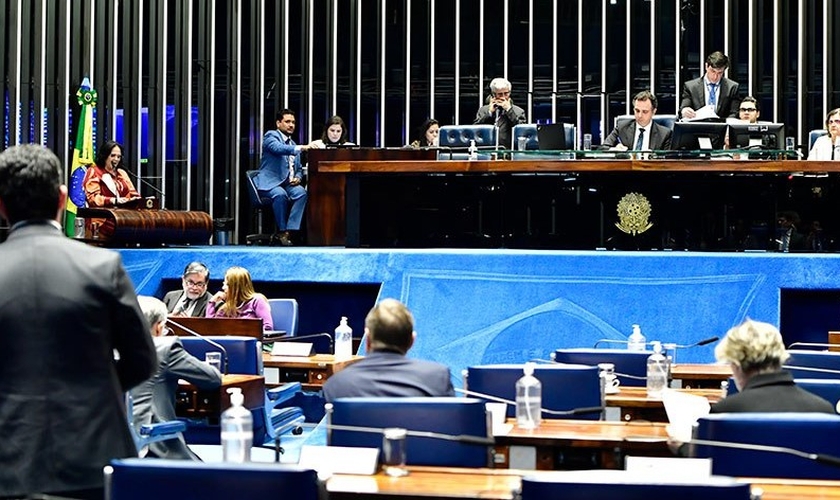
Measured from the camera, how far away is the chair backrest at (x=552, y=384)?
520cm

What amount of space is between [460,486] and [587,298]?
21.4 feet

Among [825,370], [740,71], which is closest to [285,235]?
[740,71]

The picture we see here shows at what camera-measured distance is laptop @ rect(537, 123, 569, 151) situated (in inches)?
433

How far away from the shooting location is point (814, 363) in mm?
5926

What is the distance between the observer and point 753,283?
380 inches

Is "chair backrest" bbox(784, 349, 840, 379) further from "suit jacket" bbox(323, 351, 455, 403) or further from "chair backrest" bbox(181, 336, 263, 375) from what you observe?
"chair backrest" bbox(181, 336, 263, 375)

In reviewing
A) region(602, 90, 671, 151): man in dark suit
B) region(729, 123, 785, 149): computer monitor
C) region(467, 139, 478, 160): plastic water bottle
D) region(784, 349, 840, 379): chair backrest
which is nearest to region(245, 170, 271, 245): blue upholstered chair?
region(467, 139, 478, 160): plastic water bottle

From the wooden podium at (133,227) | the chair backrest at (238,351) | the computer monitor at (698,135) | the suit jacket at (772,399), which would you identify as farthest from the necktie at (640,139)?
the suit jacket at (772,399)

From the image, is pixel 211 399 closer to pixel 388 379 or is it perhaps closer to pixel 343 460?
pixel 388 379

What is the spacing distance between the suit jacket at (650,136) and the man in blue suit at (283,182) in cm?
346

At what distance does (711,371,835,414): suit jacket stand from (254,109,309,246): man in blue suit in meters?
9.40

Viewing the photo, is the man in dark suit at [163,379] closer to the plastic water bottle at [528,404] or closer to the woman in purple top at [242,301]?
the plastic water bottle at [528,404]

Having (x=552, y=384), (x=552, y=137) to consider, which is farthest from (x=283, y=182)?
(x=552, y=384)

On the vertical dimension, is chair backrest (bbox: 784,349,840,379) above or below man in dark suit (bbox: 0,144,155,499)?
below
